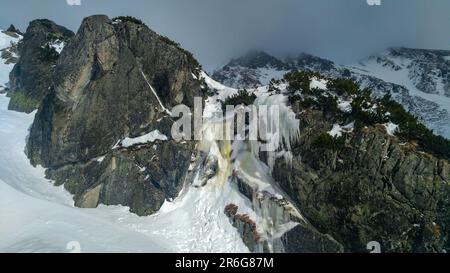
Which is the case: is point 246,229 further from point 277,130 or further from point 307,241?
point 277,130

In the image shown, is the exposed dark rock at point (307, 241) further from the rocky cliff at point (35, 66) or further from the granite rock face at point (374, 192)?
the rocky cliff at point (35, 66)

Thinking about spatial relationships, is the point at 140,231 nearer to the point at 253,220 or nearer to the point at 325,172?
the point at 253,220

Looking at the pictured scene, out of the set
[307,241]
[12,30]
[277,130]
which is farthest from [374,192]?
[12,30]

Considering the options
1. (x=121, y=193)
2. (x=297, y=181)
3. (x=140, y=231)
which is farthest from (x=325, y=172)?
(x=121, y=193)

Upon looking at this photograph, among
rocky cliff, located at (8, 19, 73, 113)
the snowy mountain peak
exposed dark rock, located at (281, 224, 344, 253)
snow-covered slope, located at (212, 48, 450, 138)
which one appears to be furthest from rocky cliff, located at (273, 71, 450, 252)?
the snowy mountain peak
